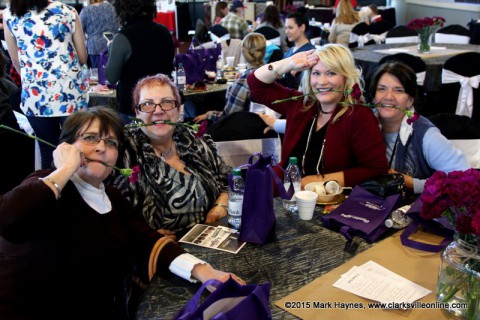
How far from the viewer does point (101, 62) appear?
4.31 metres

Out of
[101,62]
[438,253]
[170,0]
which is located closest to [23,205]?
A: [438,253]

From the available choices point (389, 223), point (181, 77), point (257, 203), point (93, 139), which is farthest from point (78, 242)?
point (181, 77)

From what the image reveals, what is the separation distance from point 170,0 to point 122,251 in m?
8.21

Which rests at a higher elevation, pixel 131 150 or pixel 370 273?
pixel 131 150

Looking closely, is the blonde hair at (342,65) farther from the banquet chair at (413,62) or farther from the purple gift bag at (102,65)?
the purple gift bag at (102,65)

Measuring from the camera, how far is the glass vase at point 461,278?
4.15ft

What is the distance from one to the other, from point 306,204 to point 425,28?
4.26 meters

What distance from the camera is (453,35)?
6.89 m

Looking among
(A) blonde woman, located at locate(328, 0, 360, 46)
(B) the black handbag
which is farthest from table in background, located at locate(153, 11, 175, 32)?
(B) the black handbag

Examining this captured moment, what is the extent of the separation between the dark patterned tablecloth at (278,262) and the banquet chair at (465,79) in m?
3.23

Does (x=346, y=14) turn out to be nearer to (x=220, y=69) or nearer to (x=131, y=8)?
(x=220, y=69)

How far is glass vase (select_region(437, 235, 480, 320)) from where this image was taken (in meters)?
1.26

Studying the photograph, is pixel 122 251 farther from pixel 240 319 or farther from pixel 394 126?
pixel 394 126

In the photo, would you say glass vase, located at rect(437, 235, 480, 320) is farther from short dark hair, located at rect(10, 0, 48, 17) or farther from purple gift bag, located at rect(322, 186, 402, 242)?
short dark hair, located at rect(10, 0, 48, 17)
